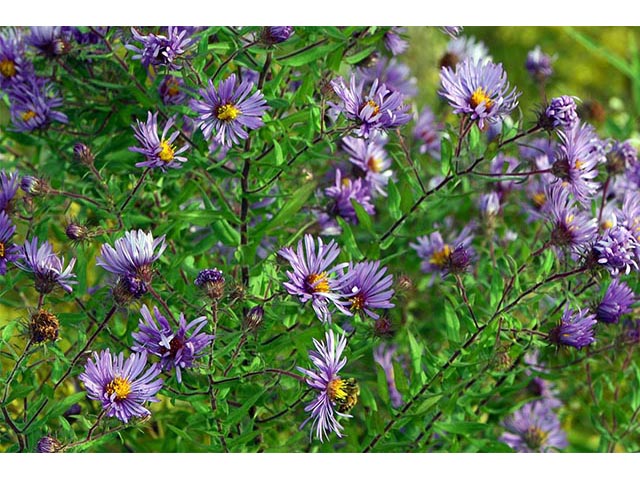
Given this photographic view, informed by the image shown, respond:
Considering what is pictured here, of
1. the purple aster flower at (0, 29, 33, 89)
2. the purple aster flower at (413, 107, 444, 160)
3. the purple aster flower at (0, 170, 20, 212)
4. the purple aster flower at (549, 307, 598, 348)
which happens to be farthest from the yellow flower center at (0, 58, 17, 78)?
the purple aster flower at (549, 307, 598, 348)

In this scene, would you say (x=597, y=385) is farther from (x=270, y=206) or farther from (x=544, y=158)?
(x=270, y=206)

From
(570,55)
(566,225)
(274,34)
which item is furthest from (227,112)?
(570,55)

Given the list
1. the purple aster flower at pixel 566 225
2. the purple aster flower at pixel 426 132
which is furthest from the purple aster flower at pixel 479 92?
the purple aster flower at pixel 426 132

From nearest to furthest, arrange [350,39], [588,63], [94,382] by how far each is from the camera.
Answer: [94,382]
[350,39]
[588,63]

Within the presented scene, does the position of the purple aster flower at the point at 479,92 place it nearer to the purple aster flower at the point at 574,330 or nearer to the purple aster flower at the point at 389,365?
the purple aster flower at the point at 574,330

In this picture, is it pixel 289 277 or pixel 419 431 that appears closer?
pixel 289 277

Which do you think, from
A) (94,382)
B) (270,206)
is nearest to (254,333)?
(94,382)
